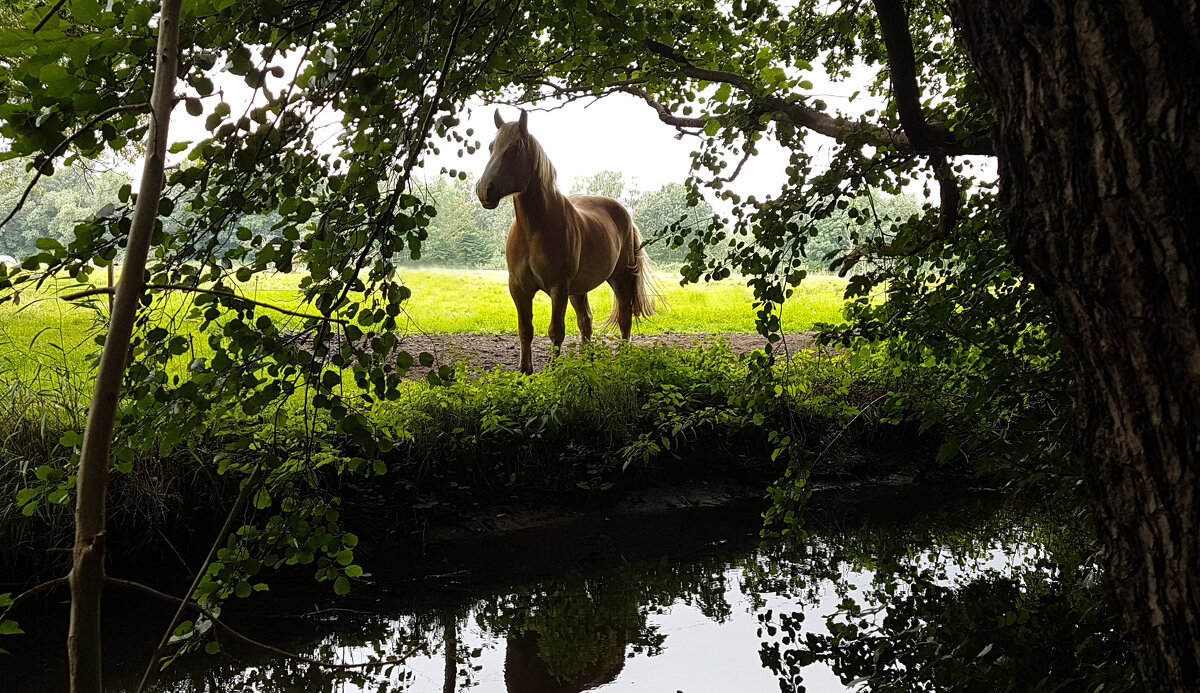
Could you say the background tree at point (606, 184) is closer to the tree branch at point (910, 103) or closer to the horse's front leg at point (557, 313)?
the horse's front leg at point (557, 313)

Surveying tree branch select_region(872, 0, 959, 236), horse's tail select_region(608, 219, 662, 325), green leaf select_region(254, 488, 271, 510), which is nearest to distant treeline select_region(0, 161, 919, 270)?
horse's tail select_region(608, 219, 662, 325)

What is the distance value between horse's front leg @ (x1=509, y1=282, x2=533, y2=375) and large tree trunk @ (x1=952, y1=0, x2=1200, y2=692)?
15.7 feet

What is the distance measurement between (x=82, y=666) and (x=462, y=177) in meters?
1.26

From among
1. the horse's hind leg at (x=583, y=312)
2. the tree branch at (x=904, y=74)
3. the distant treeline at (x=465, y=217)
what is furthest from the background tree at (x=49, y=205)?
the tree branch at (x=904, y=74)

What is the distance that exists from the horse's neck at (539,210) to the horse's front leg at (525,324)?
1.51 ft

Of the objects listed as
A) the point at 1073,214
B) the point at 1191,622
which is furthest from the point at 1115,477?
the point at 1073,214

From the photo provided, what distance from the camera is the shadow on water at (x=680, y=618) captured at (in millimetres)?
2441

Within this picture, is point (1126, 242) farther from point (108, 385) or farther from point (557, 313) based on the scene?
point (557, 313)

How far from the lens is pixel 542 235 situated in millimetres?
5871

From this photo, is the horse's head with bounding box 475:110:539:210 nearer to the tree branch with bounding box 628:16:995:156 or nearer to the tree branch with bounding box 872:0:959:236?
the tree branch with bounding box 628:16:995:156

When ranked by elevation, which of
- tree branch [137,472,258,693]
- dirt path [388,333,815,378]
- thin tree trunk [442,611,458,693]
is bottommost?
thin tree trunk [442,611,458,693]

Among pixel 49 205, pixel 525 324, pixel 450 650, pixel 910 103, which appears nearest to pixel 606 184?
pixel 49 205

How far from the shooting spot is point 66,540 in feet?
10.8

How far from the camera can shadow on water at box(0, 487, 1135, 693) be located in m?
2.44
